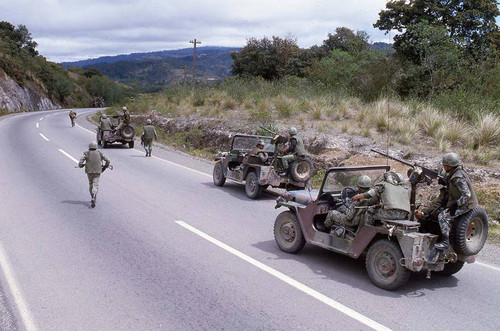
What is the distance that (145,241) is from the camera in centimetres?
777

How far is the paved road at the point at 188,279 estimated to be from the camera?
5047 millimetres

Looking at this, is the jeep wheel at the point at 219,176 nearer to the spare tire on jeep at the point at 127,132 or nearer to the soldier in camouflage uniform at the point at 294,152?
the soldier in camouflage uniform at the point at 294,152

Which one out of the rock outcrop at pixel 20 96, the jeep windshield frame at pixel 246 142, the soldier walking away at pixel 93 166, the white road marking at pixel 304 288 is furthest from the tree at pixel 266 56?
the white road marking at pixel 304 288

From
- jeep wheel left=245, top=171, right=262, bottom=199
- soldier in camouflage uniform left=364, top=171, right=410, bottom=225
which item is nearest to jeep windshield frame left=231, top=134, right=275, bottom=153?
jeep wheel left=245, top=171, right=262, bottom=199

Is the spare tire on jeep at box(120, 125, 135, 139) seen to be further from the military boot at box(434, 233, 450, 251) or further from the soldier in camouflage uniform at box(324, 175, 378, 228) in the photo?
the military boot at box(434, 233, 450, 251)

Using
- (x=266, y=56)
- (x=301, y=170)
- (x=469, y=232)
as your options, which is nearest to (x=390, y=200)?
(x=469, y=232)

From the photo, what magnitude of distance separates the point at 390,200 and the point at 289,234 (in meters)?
1.95

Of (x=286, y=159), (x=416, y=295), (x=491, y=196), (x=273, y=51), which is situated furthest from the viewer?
(x=273, y=51)

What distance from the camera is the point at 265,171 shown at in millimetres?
11445

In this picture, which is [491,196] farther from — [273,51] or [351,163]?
[273,51]

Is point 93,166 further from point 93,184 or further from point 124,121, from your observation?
point 124,121

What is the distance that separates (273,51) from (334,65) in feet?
60.0

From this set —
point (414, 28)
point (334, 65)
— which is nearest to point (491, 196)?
point (414, 28)

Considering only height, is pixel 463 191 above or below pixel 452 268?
above
